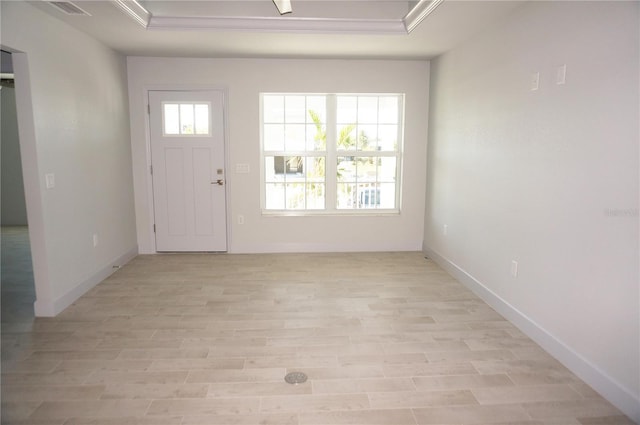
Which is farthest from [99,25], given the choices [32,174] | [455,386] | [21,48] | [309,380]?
[455,386]

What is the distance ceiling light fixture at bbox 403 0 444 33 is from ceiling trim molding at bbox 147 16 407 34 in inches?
4.4

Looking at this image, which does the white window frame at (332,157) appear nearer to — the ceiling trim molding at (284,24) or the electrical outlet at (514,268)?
the ceiling trim molding at (284,24)

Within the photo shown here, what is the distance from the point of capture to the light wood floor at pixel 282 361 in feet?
6.96

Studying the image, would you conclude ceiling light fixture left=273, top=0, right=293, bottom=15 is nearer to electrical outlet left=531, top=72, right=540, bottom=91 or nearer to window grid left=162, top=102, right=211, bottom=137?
electrical outlet left=531, top=72, right=540, bottom=91

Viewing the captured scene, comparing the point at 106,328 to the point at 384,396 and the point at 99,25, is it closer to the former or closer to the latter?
the point at 384,396

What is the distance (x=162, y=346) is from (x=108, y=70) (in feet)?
10.5

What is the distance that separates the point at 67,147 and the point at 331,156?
297 cm

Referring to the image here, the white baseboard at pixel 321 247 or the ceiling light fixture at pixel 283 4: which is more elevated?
the ceiling light fixture at pixel 283 4

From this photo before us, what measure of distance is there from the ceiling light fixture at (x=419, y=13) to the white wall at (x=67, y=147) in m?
3.02

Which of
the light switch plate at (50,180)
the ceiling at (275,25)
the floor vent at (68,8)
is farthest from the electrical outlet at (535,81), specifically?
the light switch plate at (50,180)

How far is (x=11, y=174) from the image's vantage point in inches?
277

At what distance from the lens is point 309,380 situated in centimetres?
241

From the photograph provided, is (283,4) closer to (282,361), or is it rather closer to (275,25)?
(275,25)

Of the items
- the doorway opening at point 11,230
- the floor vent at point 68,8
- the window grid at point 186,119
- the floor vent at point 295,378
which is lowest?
the floor vent at point 295,378
